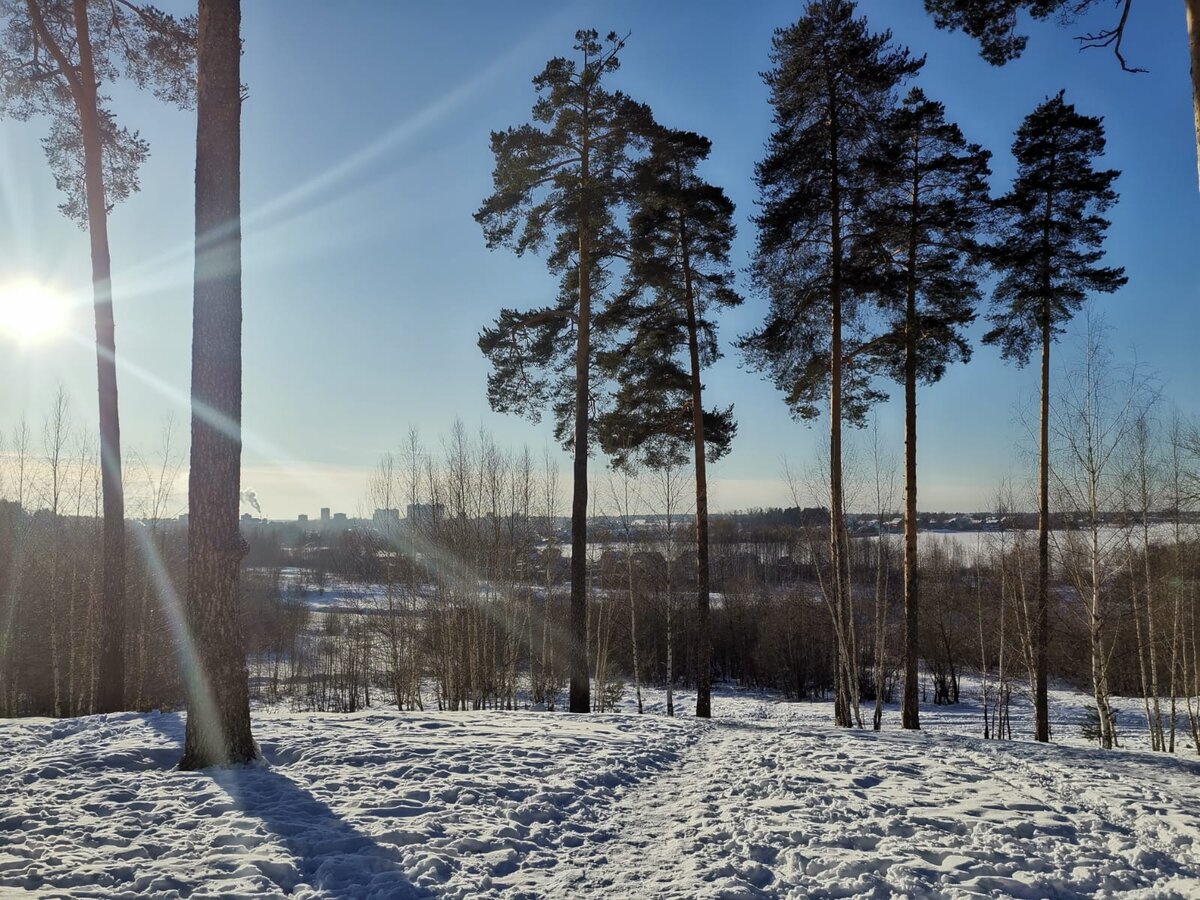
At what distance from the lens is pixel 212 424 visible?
605 cm

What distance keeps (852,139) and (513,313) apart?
7193mm

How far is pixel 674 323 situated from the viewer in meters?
13.2

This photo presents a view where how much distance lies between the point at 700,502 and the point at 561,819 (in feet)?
28.0

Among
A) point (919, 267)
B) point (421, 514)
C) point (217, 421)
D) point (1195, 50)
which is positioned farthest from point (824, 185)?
point (421, 514)

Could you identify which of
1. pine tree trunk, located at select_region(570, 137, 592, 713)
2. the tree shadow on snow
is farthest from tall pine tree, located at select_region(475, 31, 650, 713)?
the tree shadow on snow

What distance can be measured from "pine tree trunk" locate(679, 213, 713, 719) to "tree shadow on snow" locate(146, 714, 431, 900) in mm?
8824

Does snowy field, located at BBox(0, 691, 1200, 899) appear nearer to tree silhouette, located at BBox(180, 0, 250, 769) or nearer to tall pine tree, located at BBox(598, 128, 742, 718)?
tree silhouette, located at BBox(180, 0, 250, 769)

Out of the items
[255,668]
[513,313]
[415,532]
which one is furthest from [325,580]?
[513,313]

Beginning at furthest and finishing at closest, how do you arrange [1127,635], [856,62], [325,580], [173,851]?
[325,580] < [1127,635] < [856,62] < [173,851]

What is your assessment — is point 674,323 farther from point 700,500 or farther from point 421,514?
point 421,514

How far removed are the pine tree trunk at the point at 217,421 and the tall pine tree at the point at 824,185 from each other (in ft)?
30.0

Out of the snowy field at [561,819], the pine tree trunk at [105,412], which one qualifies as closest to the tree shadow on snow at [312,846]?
the snowy field at [561,819]

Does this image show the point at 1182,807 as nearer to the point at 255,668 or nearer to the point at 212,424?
the point at 212,424

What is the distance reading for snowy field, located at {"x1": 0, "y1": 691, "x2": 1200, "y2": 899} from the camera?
378cm
